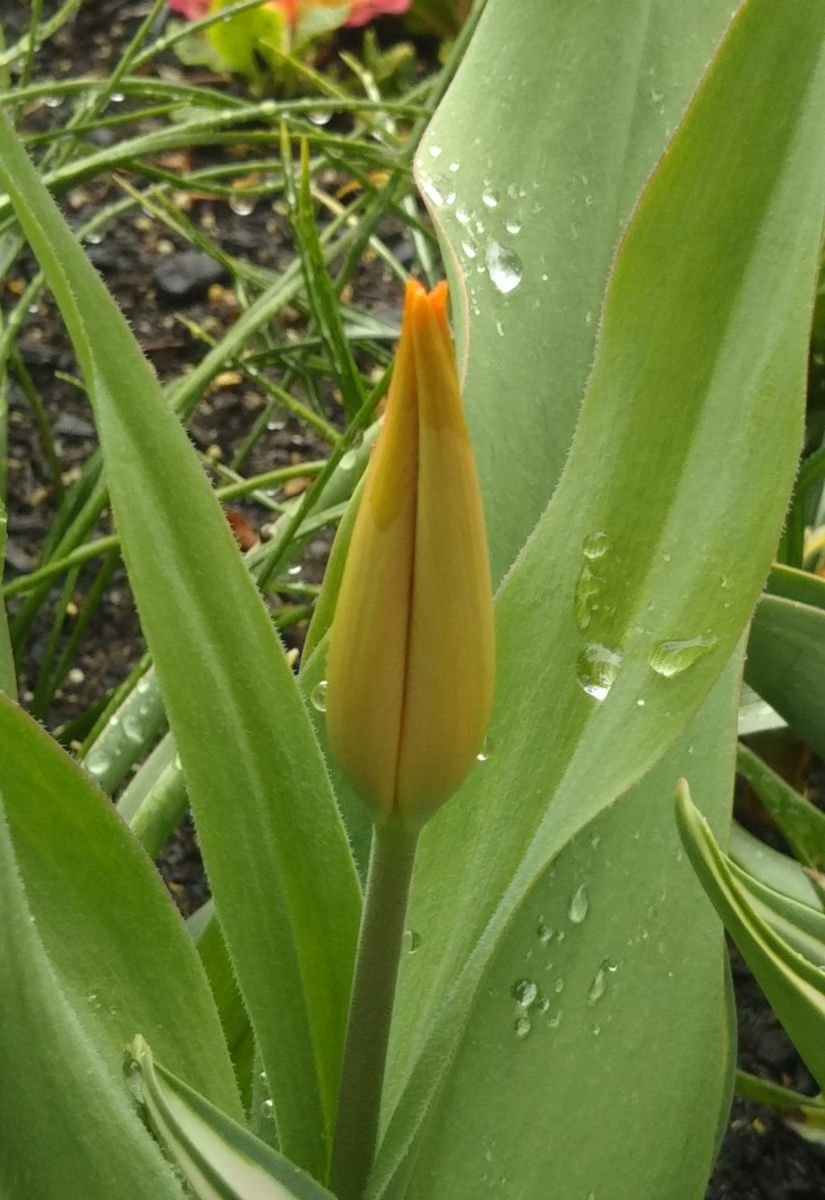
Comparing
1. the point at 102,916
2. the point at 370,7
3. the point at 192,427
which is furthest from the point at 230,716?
the point at 370,7

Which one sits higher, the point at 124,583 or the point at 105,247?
the point at 105,247

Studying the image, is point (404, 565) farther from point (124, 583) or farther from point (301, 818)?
point (124, 583)

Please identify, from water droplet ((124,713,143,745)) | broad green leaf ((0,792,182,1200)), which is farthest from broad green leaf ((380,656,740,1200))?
water droplet ((124,713,143,745))

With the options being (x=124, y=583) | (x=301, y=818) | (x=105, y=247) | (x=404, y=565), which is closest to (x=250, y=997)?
(x=301, y=818)

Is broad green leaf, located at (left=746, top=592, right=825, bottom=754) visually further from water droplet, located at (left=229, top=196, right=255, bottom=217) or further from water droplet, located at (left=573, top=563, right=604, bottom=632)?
water droplet, located at (left=229, top=196, right=255, bottom=217)

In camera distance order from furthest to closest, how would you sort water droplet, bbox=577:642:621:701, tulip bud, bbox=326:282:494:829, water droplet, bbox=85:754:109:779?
1. water droplet, bbox=85:754:109:779
2. water droplet, bbox=577:642:621:701
3. tulip bud, bbox=326:282:494:829

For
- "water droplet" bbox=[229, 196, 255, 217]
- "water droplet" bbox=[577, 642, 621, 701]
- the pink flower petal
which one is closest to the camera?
"water droplet" bbox=[577, 642, 621, 701]
